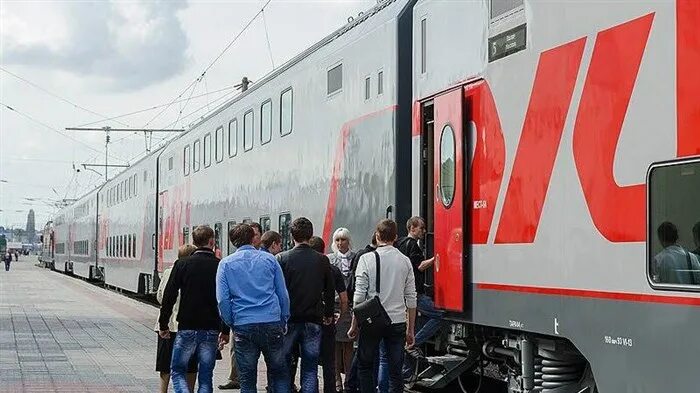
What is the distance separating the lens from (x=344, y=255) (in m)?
11.9

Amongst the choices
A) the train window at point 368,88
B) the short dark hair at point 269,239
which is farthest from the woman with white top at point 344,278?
the train window at point 368,88

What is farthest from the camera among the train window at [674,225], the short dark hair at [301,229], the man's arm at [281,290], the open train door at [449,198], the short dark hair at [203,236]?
the short dark hair at [301,229]

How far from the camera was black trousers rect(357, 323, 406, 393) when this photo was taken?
10031 mm

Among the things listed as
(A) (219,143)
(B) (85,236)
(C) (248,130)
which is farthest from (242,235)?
(B) (85,236)

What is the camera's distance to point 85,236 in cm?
5472

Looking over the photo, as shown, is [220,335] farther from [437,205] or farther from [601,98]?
[601,98]

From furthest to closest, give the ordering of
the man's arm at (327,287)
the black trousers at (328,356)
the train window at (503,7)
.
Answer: the black trousers at (328,356)
the man's arm at (327,287)
the train window at (503,7)

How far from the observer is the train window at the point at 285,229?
1573cm

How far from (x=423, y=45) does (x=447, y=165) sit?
1.45 meters

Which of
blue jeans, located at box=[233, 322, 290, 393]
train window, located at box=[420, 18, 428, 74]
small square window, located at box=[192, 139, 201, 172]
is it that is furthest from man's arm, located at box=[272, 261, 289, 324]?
small square window, located at box=[192, 139, 201, 172]

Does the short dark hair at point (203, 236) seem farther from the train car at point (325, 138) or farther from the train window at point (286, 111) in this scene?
the train window at point (286, 111)

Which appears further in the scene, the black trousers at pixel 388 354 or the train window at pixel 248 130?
the train window at pixel 248 130

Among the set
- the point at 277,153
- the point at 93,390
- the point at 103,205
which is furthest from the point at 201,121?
the point at 103,205

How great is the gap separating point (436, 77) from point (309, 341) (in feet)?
8.89
